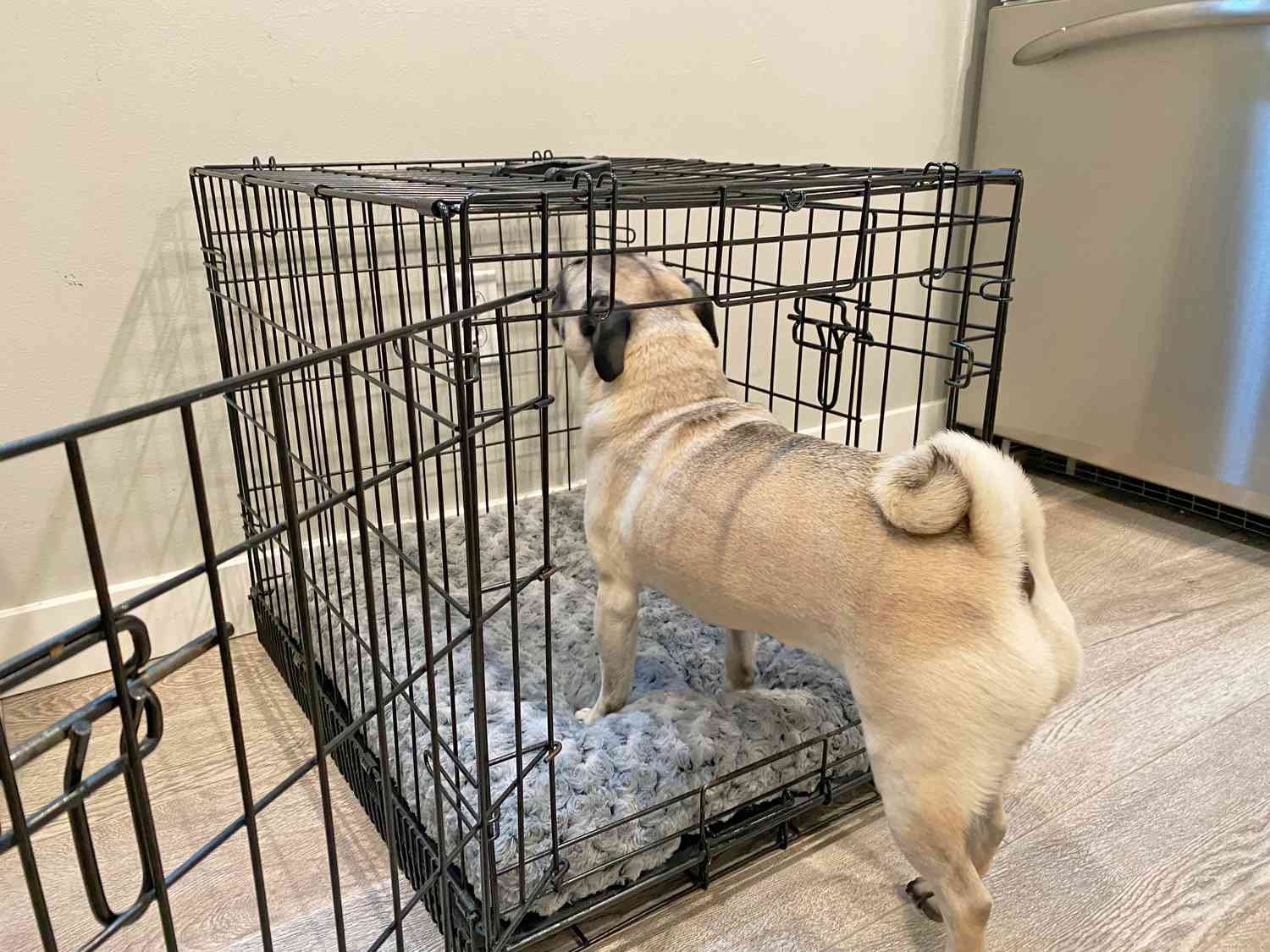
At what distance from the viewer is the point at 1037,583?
3.74 feet

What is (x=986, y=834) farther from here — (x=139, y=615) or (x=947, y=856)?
(x=139, y=615)

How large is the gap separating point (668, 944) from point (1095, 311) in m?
2.32

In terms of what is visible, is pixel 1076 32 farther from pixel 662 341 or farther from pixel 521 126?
pixel 662 341

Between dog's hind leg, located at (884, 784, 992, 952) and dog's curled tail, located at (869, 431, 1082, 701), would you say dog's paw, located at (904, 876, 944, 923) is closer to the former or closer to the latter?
dog's hind leg, located at (884, 784, 992, 952)

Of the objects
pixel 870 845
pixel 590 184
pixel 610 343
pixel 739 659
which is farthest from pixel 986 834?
pixel 590 184

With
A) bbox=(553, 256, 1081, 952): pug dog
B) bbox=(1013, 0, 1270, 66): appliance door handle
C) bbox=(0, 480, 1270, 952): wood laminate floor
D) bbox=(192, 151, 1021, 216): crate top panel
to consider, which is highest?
bbox=(1013, 0, 1270, 66): appliance door handle

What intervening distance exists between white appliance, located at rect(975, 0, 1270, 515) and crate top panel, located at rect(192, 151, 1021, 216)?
122 cm

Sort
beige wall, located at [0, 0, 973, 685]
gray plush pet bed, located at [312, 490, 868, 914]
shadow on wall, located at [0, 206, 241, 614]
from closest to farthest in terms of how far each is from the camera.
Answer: gray plush pet bed, located at [312, 490, 868, 914] → beige wall, located at [0, 0, 973, 685] → shadow on wall, located at [0, 206, 241, 614]

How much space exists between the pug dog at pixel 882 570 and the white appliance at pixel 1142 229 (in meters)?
1.74

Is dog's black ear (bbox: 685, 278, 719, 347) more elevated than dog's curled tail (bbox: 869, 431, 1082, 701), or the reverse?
dog's black ear (bbox: 685, 278, 719, 347)

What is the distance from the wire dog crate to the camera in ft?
2.43

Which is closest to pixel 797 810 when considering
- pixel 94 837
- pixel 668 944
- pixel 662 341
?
pixel 668 944

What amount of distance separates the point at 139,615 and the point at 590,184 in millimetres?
1507

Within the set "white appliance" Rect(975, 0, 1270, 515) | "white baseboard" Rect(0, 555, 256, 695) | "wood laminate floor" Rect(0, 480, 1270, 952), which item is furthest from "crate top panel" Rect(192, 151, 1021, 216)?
Result: "white appliance" Rect(975, 0, 1270, 515)
